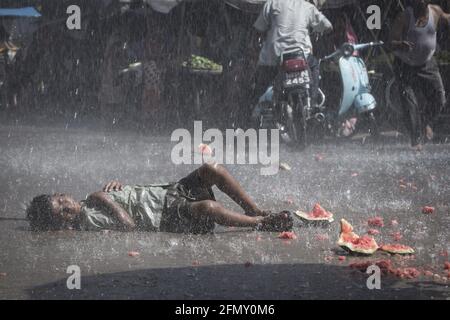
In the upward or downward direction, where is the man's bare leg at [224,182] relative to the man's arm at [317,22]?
downward

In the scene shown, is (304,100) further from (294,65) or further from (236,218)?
(236,218)

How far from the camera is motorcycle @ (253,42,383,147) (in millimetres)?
11781

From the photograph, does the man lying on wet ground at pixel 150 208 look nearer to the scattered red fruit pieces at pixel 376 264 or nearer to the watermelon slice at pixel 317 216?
the watermelon slice at pixel 317 216

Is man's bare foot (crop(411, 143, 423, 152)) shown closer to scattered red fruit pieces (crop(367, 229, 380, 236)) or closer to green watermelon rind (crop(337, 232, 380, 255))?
scattered red fruit pieces (crop(367, 229, 380, 236))

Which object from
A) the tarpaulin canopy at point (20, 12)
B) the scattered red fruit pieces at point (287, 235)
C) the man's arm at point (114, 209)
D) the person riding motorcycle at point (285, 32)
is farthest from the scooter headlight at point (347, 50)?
the tarpaulin canopy at point (20, 12)

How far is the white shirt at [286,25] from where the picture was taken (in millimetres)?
12344

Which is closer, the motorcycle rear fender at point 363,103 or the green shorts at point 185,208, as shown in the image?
the green shorts at point 185,208

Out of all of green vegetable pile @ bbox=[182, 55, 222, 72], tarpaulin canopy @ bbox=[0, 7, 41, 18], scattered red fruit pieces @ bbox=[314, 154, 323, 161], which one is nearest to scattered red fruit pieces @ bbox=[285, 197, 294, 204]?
scattered red fruit pieces @ bbox=[314, 154, 323, 161]

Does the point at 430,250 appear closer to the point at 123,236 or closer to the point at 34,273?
the point at 123,236

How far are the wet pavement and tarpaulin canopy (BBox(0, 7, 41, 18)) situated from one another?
15.9m

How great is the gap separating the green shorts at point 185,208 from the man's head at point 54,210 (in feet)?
2.38

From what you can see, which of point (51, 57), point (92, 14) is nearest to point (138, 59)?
point (92, 14)

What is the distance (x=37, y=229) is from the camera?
6.85 meters

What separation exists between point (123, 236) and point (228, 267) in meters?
1.33
